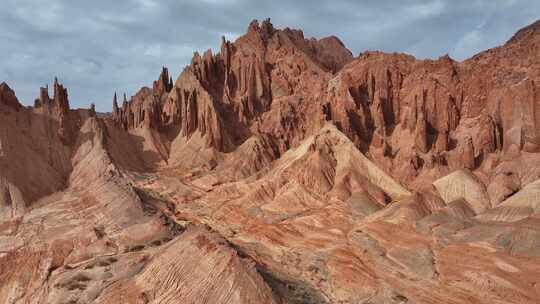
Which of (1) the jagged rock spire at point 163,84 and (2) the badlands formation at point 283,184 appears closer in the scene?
(2) the badlands formation at point 283,184

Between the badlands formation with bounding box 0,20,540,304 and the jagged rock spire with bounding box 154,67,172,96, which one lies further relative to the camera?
the jagged rock spire with bounding box 154,67,172,96

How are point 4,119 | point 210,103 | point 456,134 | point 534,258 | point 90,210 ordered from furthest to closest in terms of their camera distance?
point 210,103 < point 456,134 < point 4,119 < point 90,210 < point 534,258

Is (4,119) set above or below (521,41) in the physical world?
below

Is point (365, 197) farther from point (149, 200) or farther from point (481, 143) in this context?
point (149, 200)

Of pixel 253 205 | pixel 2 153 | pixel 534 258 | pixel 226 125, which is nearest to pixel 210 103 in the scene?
pixel 226 125

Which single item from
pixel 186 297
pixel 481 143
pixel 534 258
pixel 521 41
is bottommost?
pixel 534 258

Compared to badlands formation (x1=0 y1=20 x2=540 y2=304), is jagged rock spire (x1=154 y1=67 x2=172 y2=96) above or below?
above

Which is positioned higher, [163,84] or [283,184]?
[163,84]

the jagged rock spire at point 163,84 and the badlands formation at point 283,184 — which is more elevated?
the jagged rock spire at point 163,84
